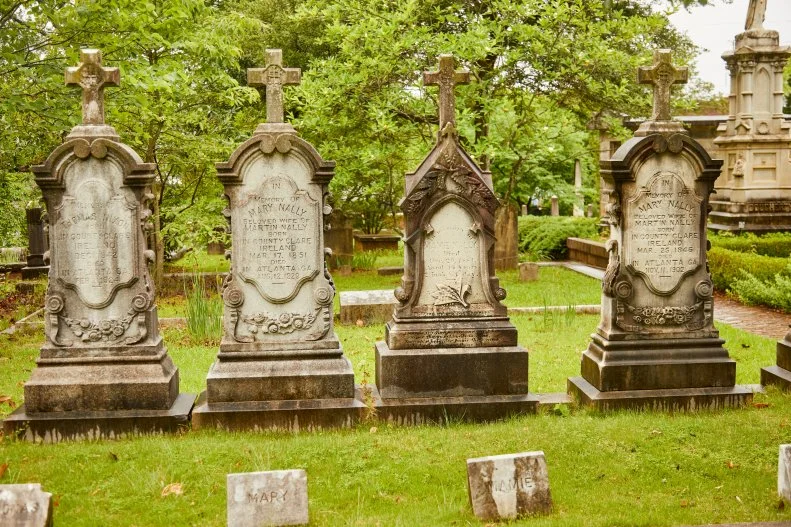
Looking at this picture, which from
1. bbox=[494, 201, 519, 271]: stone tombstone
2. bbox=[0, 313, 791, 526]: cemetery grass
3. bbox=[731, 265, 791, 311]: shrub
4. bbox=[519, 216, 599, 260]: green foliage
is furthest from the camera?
bbox=[519, 216, 599, 260]: green foliage

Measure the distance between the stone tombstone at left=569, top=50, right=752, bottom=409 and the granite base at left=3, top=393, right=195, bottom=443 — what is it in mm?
3745

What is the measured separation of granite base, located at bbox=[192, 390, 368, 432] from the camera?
7.16 m

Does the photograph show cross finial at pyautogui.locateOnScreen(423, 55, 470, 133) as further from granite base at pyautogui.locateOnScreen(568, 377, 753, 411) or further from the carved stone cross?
granite base at pyautogui.locateOnScreen(568, 377, 753, 411)

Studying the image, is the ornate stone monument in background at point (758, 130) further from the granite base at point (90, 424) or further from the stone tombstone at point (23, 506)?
the stone tombstone at point (23, 506)

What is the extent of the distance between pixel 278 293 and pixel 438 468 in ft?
7.56

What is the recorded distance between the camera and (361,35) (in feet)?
50.1

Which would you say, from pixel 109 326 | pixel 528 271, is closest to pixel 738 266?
pixel 528 271

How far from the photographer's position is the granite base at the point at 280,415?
23.5 ft

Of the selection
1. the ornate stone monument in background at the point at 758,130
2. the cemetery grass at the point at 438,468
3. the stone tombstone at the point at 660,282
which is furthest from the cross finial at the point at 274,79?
the ornate stone monument in background at the point at 758,130

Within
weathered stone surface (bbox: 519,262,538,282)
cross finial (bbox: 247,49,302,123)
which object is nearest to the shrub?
weathered stone surface (bbox: 519,262,538,282)

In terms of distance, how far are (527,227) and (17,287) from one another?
13.6 meters

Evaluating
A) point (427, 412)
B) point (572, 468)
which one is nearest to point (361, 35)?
point (427, 412)

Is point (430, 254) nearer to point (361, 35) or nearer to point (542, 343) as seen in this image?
point (542, 343)

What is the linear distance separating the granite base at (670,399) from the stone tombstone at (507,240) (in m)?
11.4
